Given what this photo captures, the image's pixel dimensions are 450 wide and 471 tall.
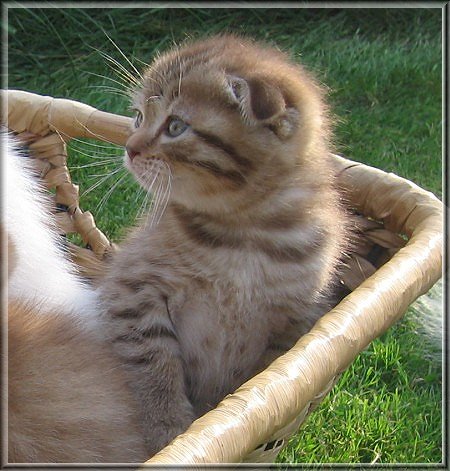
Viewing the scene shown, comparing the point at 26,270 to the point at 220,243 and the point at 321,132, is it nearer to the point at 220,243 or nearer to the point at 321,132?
the point at 220,243

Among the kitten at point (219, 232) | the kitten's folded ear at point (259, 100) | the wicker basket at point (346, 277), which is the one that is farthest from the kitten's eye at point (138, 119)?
the wicker basket at point (346, 277)

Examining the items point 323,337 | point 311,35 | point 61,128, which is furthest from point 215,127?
point 311,35

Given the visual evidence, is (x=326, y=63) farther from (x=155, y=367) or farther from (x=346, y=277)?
(x=155, y=367)

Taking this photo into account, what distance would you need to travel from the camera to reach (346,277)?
5.21 feet

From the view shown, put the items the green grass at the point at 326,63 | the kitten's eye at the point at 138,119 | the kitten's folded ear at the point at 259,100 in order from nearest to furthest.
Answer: the kitten's folded ear at the point at 259,100, the kitten's eye at the point at 138,119, the green grass at the point at 326,63

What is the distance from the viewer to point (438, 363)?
207 centimetres

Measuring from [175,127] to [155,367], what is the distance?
0.37m

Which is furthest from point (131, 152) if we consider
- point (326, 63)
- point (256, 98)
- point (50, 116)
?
point (326, 63)

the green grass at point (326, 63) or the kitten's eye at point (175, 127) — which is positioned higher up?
the kitten's eye at point (175, 127)

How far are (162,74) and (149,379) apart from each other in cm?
48

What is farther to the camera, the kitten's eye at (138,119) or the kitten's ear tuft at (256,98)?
the kitten's eye at (138,119)

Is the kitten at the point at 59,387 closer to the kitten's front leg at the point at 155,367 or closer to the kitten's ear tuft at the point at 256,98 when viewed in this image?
the kitten's front leg at the point at 155,367

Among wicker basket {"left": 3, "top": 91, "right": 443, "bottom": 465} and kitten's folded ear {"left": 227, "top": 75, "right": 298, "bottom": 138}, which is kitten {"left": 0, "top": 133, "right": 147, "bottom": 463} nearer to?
wicker basket {"left": 3, "top": 91, "right": 443, "bottom": 465}

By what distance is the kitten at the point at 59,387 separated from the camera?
3.11 feet
